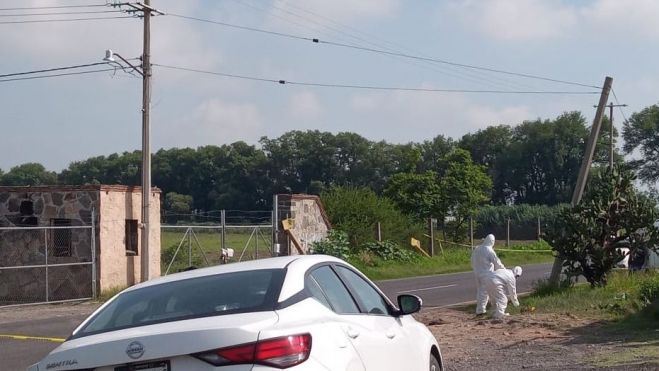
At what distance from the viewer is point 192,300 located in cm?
634

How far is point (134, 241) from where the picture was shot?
92.7ft

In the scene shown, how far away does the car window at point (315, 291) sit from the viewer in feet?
21.1

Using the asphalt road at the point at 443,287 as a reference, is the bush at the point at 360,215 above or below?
above

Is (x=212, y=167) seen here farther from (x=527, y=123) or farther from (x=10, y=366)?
(x=10, y=366)

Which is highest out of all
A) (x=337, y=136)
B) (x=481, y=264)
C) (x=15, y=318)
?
(x=337, y=136)

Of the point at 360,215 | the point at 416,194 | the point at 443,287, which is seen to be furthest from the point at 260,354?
the point at 416,194

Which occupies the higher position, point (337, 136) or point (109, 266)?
point (337, 136)

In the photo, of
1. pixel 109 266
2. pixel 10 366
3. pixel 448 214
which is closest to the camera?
pixel 10 366

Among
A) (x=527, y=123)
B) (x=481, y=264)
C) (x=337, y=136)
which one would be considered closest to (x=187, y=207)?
(x=337, y=136)

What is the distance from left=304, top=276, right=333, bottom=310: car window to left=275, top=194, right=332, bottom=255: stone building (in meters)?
26.3

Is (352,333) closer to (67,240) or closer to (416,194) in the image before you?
(67,240)

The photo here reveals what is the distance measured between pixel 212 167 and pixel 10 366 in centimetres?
6393

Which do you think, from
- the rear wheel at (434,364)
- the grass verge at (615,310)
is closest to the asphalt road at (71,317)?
the grass verge at (615,310)

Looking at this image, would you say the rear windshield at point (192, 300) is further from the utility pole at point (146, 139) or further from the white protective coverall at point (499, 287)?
the utility pole at point (146, 139)
